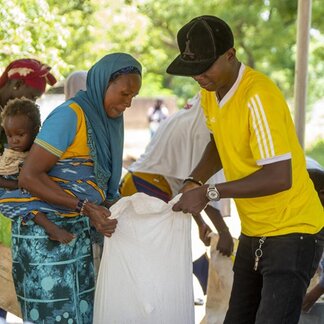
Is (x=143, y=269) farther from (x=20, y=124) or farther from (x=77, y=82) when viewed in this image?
(x=77, y=82)

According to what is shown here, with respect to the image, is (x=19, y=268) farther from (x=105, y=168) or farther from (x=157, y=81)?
(x=157, y=81)

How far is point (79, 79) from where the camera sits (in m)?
5.10

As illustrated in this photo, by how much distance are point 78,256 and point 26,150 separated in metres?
0.68

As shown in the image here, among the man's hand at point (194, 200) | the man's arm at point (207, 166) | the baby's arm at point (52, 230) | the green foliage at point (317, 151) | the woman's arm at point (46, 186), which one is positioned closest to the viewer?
the man's hand at point (194, 200)

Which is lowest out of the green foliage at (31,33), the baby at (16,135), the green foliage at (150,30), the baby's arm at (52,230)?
the baby's arm at (52,230)

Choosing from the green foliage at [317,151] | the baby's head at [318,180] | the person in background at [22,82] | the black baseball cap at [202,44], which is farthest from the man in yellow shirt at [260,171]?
the green foliage at [317,151]

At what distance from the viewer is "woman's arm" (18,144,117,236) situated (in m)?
3.14

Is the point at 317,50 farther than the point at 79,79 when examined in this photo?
Yes

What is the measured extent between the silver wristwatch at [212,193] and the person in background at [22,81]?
186 cm

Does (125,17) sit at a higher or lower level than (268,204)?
higher

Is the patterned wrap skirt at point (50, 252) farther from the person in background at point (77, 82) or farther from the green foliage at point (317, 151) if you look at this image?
the green foliage at point (317, 151)

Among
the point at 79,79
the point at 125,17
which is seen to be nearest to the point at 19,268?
the point at 79,79

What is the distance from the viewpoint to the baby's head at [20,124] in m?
3.69

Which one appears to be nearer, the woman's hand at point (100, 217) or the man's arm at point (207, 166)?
the woman's hand at point (100, 217)
